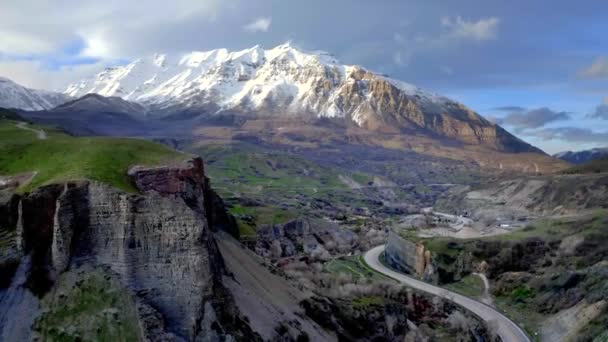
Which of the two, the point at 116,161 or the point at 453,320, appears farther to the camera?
the point at 453,320

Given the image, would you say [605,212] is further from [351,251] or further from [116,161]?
[116,161]

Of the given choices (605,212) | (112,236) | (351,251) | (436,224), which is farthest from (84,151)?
(436,224)

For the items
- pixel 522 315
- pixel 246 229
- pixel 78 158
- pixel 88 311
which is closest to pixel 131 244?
pixel 88 311

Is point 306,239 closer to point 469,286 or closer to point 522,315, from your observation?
point 469,286

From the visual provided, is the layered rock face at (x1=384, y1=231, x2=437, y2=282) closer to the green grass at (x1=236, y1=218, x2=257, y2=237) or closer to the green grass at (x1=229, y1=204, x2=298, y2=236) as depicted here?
the green grass at (x1=229, y1=204, x2=298, y2=236)

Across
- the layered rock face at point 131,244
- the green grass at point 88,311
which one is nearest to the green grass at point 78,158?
the layered rock face at point 131,244

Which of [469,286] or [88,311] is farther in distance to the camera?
[469,286]
